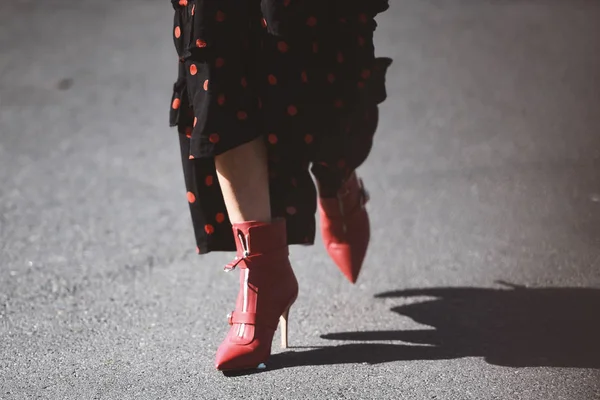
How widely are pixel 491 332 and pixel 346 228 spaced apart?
0.54 m

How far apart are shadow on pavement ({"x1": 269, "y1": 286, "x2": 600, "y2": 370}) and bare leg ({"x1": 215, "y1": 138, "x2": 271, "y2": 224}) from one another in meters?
0.38

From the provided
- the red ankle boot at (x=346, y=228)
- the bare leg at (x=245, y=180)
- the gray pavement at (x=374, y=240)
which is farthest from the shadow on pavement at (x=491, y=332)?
the bare leg at (x=245, y=180)

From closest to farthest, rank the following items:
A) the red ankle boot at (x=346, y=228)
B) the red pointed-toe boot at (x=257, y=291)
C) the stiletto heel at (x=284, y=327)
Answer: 1. the red pointed-toe boot at (x=257, y=291)
2. the stiletto heel at (x=284, y=327)
3. the red ankle boot at (x=346, y=228)

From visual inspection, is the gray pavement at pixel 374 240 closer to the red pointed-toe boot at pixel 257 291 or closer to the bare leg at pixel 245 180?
the red pointed-toe boot at pixel 257 291

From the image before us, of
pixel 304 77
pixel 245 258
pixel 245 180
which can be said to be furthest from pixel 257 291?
pixel 304 77

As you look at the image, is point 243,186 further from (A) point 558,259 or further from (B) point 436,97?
(B) point 436,97

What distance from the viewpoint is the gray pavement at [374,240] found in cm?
229

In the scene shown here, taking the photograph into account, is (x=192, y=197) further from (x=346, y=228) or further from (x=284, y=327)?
(x=346, y=228)

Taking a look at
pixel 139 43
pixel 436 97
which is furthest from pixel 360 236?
pixel 139 43

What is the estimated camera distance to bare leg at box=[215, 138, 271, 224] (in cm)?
230

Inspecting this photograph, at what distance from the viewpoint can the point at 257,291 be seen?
2320 millimetres

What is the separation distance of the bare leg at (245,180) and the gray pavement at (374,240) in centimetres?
38

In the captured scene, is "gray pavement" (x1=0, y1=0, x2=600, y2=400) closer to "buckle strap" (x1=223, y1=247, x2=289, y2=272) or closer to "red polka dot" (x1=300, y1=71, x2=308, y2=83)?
"buckle strap" (x1=223, y1=247, x2=289, y2=272)

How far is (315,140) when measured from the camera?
248 cm
